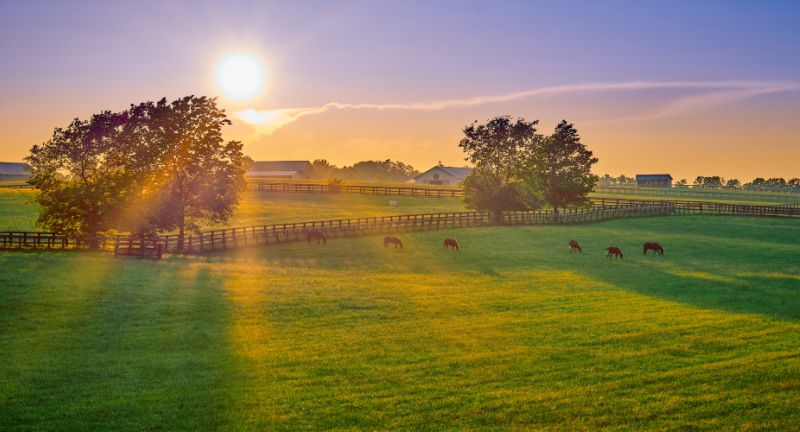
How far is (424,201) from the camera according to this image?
8675 centimetres

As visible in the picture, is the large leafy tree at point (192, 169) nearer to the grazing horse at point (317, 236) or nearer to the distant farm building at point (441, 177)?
the grazing horse at point (317, 236)

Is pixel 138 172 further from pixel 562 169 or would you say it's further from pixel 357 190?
pixel 357 190

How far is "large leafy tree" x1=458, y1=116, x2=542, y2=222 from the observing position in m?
67.8

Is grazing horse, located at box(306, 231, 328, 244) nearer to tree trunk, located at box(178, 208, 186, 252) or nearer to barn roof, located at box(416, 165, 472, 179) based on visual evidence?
tree trunk, located at box(178, 208, 186, 252)

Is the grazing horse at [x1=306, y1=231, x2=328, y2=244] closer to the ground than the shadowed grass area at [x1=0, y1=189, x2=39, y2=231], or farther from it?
closer to the ground

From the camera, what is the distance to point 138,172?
4291 cm

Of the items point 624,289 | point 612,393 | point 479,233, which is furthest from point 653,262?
point 612,393

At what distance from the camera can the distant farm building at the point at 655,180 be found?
172050 millimetres

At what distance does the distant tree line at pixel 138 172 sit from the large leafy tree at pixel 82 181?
57 mm

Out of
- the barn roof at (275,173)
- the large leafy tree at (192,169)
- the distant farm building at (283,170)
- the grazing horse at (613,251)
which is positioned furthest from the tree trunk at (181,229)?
the barn roof at (275,173)

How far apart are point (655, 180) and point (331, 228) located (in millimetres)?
146692

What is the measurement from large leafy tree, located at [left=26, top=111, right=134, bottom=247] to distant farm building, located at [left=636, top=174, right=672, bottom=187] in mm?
152285

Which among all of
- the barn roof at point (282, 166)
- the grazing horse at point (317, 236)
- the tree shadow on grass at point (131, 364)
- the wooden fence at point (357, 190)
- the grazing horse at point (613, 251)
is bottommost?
the tree shadow on grass at point (131, 364)

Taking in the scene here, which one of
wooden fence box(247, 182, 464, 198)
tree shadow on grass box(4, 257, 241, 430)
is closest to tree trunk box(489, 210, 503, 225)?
wooden fence box(247, 182, 464, 198)
